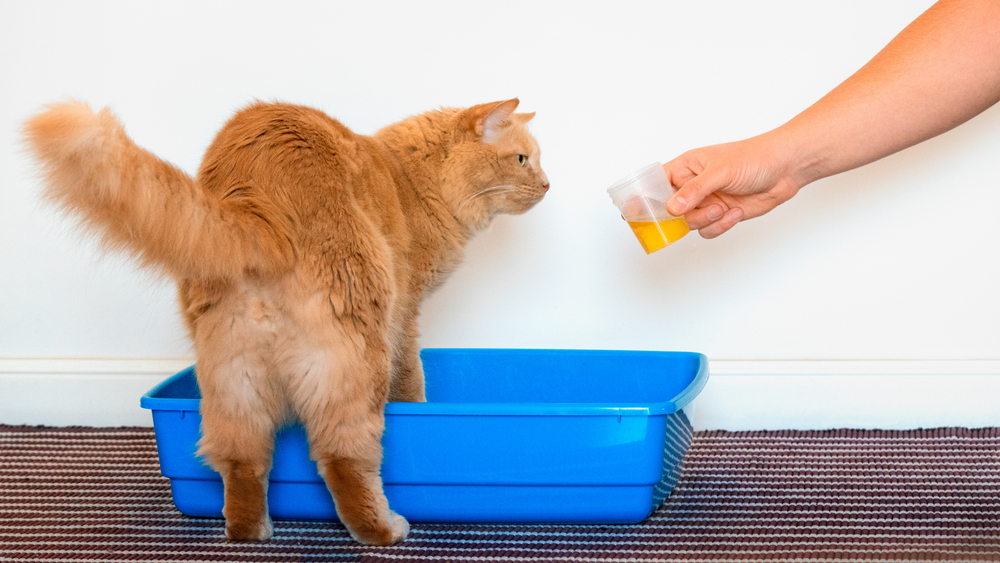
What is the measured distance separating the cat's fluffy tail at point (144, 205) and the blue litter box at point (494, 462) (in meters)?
0.32

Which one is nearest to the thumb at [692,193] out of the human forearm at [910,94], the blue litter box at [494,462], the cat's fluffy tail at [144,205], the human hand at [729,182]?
the human hand at [729,182]

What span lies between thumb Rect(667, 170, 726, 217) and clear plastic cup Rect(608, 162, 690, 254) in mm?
31

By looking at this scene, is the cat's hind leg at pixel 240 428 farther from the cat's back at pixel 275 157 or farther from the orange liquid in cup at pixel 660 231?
the orange liquid in cup at pixel 660 231

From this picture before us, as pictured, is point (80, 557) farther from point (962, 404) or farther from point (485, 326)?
point (962, 404)

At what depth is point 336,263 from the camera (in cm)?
107

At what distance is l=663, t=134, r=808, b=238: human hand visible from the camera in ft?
4.00

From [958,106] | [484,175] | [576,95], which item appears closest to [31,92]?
[484,175]

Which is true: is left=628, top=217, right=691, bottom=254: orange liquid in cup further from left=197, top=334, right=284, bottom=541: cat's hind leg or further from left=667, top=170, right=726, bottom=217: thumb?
left=197, top=334, right=284, bottom=541: cat's hind leg

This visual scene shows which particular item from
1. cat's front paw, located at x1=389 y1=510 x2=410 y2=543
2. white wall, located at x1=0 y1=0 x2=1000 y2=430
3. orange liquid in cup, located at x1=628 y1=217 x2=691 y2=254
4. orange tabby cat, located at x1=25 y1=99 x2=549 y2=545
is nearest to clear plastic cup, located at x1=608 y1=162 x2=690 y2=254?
orange liquid in cup, located at x1=628 y1=217 x2=691 y2=254

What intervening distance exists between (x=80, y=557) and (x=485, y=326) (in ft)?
3.10

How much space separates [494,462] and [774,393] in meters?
0.85

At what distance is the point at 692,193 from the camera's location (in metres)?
1.20

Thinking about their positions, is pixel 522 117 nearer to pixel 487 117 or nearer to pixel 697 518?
pixel 487 117

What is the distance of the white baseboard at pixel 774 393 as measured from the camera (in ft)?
5.53
